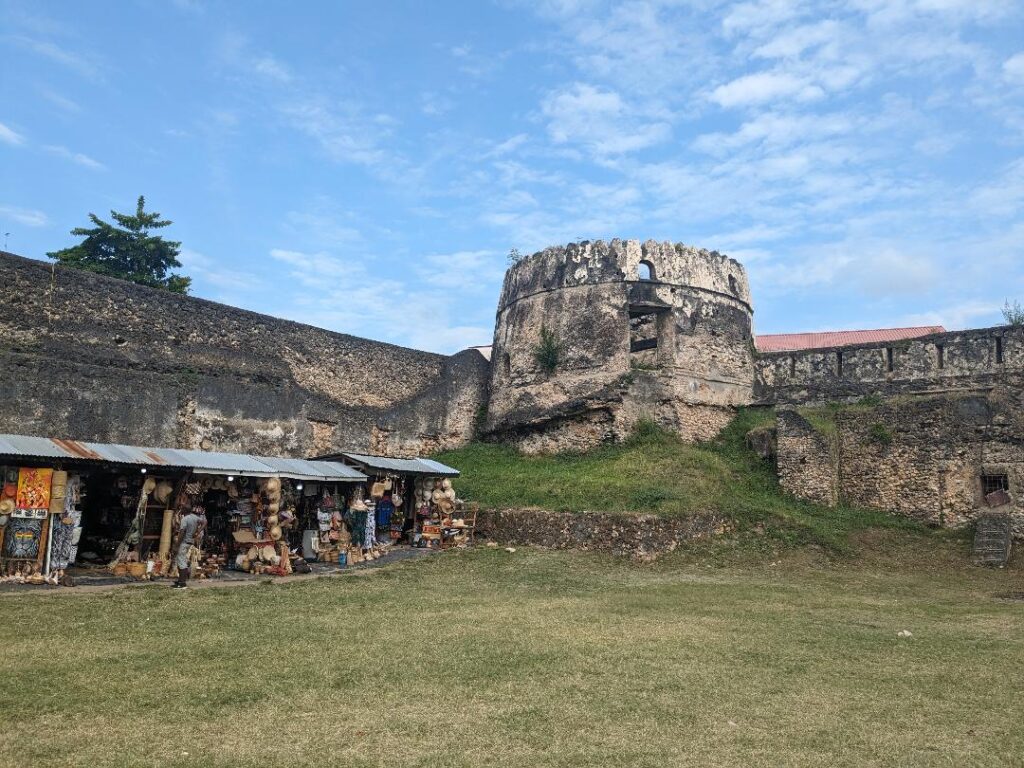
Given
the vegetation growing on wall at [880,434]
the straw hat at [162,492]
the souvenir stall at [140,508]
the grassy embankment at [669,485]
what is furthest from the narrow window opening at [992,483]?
the straw hat at [162,492]

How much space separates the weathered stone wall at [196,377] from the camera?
46.0 feet

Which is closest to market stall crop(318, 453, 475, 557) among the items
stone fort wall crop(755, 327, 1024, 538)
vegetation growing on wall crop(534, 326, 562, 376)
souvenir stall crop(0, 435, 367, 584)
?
souvenir stall crop(0, 435, 367, 584)

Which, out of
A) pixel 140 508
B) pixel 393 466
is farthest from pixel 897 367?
pixel 140 508

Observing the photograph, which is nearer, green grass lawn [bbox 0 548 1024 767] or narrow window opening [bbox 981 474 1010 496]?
green grass lawn [bbox 0 548 1024 767]

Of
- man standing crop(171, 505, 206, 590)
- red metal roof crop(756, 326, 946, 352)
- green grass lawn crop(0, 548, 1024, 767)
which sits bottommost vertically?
green grass lawn crop(0, 548, 1024, 767)

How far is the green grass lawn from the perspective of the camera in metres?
4.32

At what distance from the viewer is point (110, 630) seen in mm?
7004

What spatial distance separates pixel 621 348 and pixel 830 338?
14036 millimetres

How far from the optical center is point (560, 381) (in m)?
19.4

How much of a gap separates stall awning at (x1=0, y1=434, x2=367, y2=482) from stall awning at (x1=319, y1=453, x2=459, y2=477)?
0.43 metres

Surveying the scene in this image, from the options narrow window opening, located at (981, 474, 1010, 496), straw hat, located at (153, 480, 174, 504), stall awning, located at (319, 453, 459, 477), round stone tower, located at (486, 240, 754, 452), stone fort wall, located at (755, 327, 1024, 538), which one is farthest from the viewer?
round stone tower, located at (486, 240, 754, 452)

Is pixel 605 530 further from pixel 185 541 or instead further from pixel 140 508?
Answer: pixel 140 508

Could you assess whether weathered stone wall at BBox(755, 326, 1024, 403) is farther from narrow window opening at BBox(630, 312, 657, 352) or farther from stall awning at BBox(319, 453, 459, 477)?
stall awning at BBox(319, 453, 459, 477)

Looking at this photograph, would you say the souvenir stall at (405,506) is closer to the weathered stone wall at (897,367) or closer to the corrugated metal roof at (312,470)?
the corrugated metal roof at (312,470)
